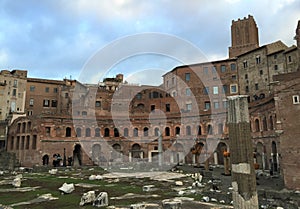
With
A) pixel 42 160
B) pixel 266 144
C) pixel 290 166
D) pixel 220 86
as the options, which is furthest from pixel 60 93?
pixel 290 166

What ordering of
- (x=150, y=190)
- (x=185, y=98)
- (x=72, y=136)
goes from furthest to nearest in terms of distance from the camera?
(x=185, y=98)
(x=72, y=136)
(x=150, y=190)

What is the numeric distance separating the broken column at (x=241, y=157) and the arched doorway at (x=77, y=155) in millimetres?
36780

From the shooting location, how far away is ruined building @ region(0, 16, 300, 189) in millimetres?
38281

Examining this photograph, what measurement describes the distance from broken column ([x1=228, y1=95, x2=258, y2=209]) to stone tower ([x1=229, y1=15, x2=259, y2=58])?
45.1 m

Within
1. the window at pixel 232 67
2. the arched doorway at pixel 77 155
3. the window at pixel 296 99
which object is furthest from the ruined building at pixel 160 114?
the window at pixel 296 99

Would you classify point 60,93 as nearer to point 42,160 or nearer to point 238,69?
point 42,160

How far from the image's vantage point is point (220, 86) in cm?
4609

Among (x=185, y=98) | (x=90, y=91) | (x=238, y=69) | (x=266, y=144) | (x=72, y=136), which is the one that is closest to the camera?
(x=266, y=144)

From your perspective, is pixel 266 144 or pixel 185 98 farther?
pixel 185 98

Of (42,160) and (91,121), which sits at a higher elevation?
(91,121)

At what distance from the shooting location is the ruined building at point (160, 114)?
38.3 meters

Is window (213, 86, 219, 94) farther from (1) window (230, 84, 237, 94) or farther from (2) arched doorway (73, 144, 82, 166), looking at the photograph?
(2) arched doorway (73, 144, 82, 166)

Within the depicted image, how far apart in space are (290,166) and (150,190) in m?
8.76

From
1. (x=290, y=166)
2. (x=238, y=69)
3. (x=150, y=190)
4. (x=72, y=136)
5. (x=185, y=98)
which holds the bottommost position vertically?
(x=150, y=190)
